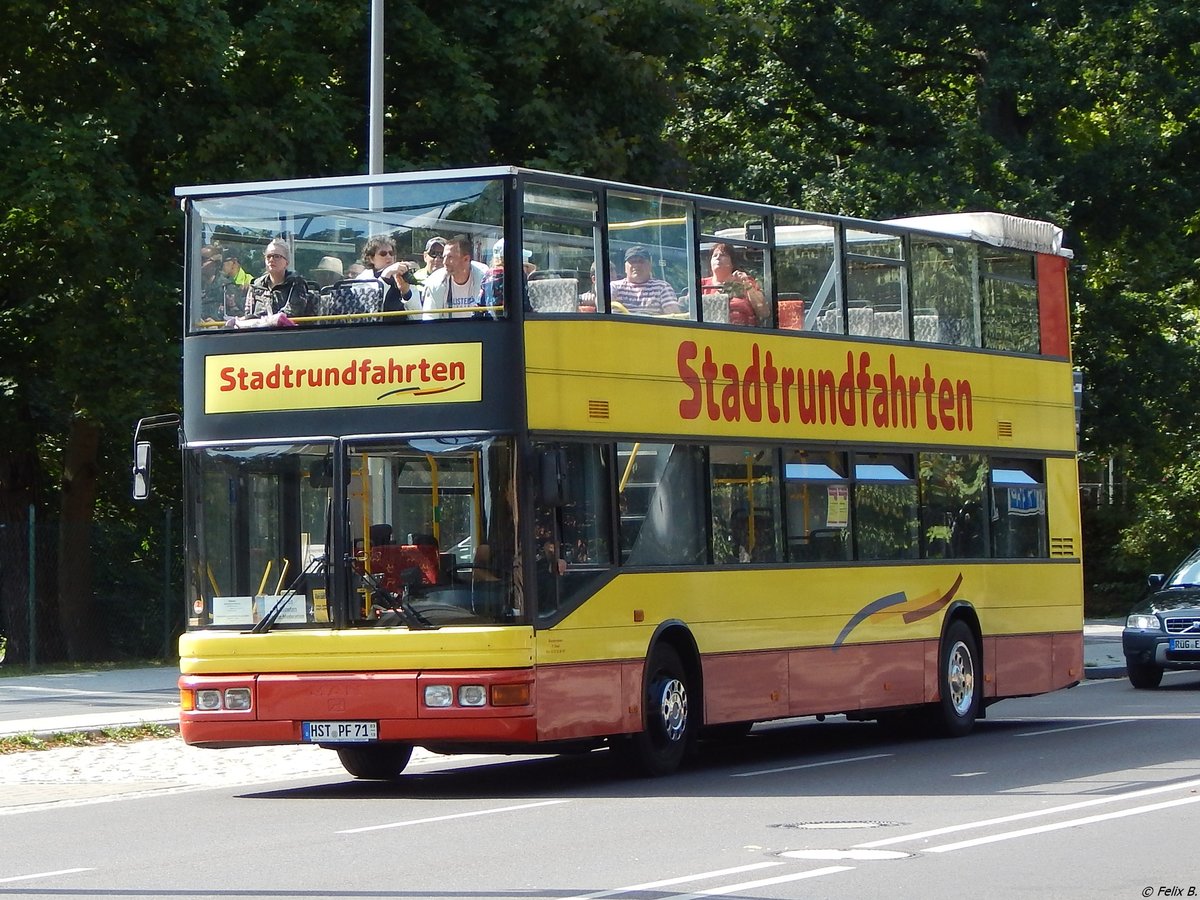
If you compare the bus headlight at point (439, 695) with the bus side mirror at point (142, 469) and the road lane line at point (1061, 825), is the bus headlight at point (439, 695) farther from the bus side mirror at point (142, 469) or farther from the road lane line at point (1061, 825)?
the road lane line at point (1061, 825)

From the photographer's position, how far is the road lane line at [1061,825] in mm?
10867

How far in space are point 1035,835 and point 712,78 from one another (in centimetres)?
3096

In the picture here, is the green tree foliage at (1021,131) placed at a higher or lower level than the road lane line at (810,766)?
higher

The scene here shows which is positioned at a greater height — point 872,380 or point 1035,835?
point 872,380

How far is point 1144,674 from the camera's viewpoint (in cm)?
2559

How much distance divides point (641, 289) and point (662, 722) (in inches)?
122

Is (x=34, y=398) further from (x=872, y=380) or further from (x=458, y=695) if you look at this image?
(x=458, y=695)

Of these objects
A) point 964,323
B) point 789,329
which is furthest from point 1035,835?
point 964,323

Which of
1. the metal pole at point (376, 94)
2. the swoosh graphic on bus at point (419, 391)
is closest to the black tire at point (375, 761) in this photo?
the swoosh graphic on bus at point (419, 391)

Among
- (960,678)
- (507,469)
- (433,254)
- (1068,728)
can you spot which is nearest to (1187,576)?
(1068,728)

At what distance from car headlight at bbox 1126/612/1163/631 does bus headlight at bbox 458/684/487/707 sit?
13.3 m

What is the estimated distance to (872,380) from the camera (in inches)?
721

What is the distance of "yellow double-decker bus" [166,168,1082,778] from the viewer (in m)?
14.2

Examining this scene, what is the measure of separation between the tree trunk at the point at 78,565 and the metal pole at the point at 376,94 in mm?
9009
